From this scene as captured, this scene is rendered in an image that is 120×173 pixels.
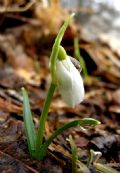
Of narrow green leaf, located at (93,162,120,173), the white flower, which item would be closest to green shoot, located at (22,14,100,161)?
the white flower

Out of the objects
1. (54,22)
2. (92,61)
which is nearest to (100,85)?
(92,61)

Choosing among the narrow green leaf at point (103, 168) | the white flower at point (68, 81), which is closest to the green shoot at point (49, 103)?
the white flower at point (68, 81)

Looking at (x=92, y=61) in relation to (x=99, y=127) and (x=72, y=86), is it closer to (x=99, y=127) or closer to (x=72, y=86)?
(x=99, y=127)

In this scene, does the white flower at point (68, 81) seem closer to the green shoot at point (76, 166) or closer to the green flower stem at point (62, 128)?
the green flower stem at point (62, 128)

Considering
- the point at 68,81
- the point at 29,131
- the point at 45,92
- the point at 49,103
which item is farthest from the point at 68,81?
the point at 45,92

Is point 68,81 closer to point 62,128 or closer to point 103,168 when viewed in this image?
point 62,128

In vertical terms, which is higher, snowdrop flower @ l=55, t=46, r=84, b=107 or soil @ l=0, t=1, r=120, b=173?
snowdrop flower @ l=55, t=46, r=84, b=107

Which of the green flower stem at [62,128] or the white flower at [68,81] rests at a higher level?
the white flower at [68,81]

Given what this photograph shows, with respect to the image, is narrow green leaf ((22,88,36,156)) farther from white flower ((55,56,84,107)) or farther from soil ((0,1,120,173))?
white flower ((55,56,84,107))

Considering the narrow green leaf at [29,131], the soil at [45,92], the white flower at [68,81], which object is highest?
the white flower at [68,81]
